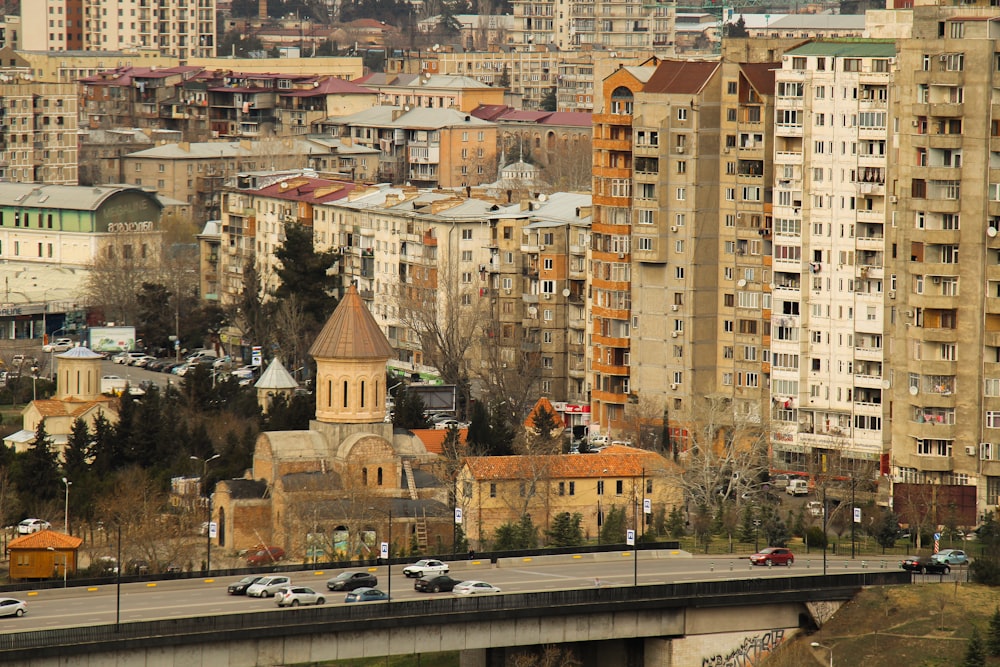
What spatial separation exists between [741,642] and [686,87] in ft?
114

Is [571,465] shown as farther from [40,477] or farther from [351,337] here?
[40,477]

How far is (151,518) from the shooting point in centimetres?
8762

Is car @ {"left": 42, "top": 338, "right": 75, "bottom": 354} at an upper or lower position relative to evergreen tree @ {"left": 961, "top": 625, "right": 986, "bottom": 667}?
upper

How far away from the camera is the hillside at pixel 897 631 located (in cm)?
7569

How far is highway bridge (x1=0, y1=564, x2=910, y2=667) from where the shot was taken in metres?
68.3

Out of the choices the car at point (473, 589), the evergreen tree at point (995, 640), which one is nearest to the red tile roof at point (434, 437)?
the car at point (473, 589)

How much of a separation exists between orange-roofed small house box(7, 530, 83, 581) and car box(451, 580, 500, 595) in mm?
14388

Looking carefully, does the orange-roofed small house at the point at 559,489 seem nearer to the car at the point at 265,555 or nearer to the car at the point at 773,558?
the car at the point at 265,555

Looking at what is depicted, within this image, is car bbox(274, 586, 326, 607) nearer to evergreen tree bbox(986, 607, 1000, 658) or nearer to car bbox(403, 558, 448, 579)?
car bbox(403, 558, 448, 579)

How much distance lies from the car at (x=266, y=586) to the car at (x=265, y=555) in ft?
38.3

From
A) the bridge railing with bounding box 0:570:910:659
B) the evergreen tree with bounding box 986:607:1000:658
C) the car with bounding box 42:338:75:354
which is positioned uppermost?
the car with bounding box 42:338:75:354

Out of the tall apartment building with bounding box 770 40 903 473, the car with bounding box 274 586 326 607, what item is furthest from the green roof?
the car with bounding box 274 586 326 607

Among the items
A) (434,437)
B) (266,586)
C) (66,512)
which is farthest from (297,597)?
(434,437)

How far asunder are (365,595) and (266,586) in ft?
10.2
